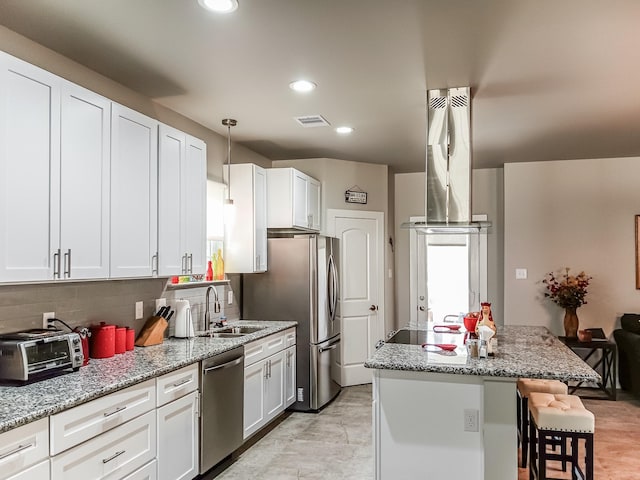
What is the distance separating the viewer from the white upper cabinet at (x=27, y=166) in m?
2.11

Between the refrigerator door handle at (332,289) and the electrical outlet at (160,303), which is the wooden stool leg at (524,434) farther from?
the electrical outlet at (160,303)

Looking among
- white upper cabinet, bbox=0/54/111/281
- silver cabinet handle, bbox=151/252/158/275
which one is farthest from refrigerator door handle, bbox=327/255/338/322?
white upper cabinet, bbox=0/54/111/281

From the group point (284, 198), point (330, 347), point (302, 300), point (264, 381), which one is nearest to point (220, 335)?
point (264, 381)

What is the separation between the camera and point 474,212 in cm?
628

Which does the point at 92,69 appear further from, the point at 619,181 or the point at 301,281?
the point at 619,181

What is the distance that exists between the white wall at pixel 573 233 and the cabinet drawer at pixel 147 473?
4.47 metres

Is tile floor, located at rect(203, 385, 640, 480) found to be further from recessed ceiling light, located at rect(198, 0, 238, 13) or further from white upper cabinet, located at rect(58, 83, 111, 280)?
recessed ceiling light, located at rect(198, 0, 238, 13)

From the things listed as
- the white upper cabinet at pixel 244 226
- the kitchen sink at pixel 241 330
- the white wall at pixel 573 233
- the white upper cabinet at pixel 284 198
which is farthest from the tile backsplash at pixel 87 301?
the white wall at pixel 573 233

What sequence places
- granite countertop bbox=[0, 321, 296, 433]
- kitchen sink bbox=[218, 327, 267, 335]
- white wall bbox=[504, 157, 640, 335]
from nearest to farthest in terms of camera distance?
granite countertop bbox=[0, 321, 296, 433] → kitchen sink bbox=[218, 327, 267, 335] → white wall bbox=[504, 157, 640, 335]

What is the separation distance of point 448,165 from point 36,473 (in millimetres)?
2901

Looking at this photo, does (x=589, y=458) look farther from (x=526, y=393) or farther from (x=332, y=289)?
(x=332, y=289)

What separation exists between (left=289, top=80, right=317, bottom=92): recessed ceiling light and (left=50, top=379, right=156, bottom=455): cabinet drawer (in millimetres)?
1993

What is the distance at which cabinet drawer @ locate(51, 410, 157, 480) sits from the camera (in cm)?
204

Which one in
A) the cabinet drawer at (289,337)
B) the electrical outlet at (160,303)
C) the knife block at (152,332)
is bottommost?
the cabinet drawer at (289,337)
